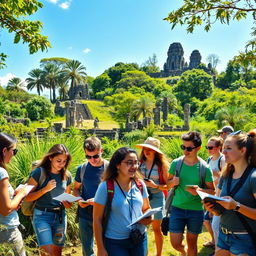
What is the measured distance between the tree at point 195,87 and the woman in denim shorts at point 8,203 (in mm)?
49383

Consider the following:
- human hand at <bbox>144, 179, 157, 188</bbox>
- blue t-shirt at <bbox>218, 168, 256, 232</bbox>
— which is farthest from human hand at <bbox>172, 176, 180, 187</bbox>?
blue t-shirt at <bbox>218, 168, 256, 232</bbox>

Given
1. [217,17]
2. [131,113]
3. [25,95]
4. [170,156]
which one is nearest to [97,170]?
[217,17]

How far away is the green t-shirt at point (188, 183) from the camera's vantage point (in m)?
3.56

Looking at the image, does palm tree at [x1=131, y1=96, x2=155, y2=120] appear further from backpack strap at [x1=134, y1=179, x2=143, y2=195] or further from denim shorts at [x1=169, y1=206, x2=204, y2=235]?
backpack strap at [x1=134, y1=179, x2=143, y2=195]

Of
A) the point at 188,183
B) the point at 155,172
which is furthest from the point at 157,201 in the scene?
the point at 188,183

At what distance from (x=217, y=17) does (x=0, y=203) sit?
444 centimetres

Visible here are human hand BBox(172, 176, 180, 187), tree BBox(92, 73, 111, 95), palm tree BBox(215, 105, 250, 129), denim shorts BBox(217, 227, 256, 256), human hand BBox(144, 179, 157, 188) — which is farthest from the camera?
tree BBox(92, 73, 111, 95)

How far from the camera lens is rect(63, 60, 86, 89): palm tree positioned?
54.2 metres

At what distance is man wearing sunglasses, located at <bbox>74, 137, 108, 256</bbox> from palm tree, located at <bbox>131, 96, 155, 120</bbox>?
101ft

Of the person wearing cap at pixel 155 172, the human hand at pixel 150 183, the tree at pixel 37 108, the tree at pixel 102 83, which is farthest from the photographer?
the tree at pixel 102 83

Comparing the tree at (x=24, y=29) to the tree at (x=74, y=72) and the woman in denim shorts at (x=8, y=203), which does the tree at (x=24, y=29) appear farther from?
the tree at (x=74, y=72)

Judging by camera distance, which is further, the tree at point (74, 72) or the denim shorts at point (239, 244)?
the tree at point (74, 72)

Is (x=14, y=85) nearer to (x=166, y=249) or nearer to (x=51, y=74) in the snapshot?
(x=51, y=74)

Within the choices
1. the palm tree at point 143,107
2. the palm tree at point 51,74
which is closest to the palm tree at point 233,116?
the palm tree at point 143,107
